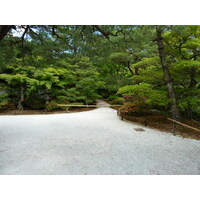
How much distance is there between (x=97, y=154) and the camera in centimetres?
216

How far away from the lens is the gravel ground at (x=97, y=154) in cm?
175

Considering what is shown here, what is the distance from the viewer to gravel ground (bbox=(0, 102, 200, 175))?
1750mm

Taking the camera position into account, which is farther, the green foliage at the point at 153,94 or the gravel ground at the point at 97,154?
the green foliage at the point at 153,94

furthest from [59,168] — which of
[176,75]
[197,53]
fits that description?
[197,53]

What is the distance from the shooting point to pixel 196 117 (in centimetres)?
602

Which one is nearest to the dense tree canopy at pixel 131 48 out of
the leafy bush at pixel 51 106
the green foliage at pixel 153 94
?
the green foliage at pixel 153 94

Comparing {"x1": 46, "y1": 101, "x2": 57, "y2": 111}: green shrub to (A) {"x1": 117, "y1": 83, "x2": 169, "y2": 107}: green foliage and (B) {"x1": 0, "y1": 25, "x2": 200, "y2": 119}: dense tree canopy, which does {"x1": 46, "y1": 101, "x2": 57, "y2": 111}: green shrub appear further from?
(A) {"x1": 117, "y1": 83, "x2": 169, "y2": 107}: green foliage

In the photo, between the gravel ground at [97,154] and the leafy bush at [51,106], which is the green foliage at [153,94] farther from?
the leafy bush at [51,106]

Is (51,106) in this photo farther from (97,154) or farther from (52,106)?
(97,154)

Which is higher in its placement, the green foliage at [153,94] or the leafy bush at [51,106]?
the green foliage at [153,94]

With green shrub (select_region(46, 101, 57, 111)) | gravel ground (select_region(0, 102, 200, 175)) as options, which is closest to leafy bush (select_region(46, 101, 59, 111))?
green shrub (select_region(46, 101, 57, 111))

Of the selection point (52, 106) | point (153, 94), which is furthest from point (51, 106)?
point (153, 94)

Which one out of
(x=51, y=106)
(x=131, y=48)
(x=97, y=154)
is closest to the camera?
(x=97, y=154)
